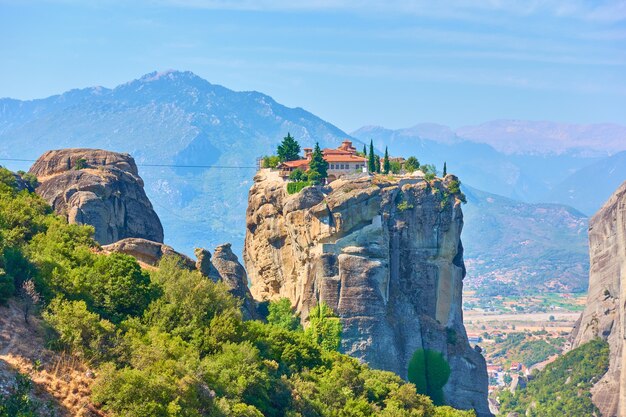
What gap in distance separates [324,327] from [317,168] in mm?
14565

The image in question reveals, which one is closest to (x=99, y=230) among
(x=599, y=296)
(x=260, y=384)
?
(x=260, y=384)

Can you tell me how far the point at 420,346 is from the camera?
80188 mm

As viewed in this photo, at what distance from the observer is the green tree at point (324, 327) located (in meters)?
76.0

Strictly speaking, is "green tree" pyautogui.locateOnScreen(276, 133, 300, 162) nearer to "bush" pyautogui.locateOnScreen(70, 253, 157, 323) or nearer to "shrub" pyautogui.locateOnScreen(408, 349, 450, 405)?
"shrub" pyautogui.locateOnScreen(408, 349, 450, 405)

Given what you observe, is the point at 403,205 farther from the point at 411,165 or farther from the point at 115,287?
the point at 115,287

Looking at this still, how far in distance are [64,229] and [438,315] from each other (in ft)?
123

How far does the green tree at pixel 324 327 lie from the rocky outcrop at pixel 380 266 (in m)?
0.60

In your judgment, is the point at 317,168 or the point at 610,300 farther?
the point at 610,300

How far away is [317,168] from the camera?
86688 millimetres

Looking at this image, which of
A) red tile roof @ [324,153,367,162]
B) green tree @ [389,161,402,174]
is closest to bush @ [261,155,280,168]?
red tile roof @ [324,153,367,162]

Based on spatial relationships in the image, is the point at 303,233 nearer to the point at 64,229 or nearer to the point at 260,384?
the point at 64,229

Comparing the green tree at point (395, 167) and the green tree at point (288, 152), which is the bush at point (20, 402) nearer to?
the green tree at point (395, 167)

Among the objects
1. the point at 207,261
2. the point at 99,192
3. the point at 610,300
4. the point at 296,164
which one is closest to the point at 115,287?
the point at 207,261

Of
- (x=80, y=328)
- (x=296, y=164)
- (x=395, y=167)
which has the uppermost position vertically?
(x=395, y=167)
